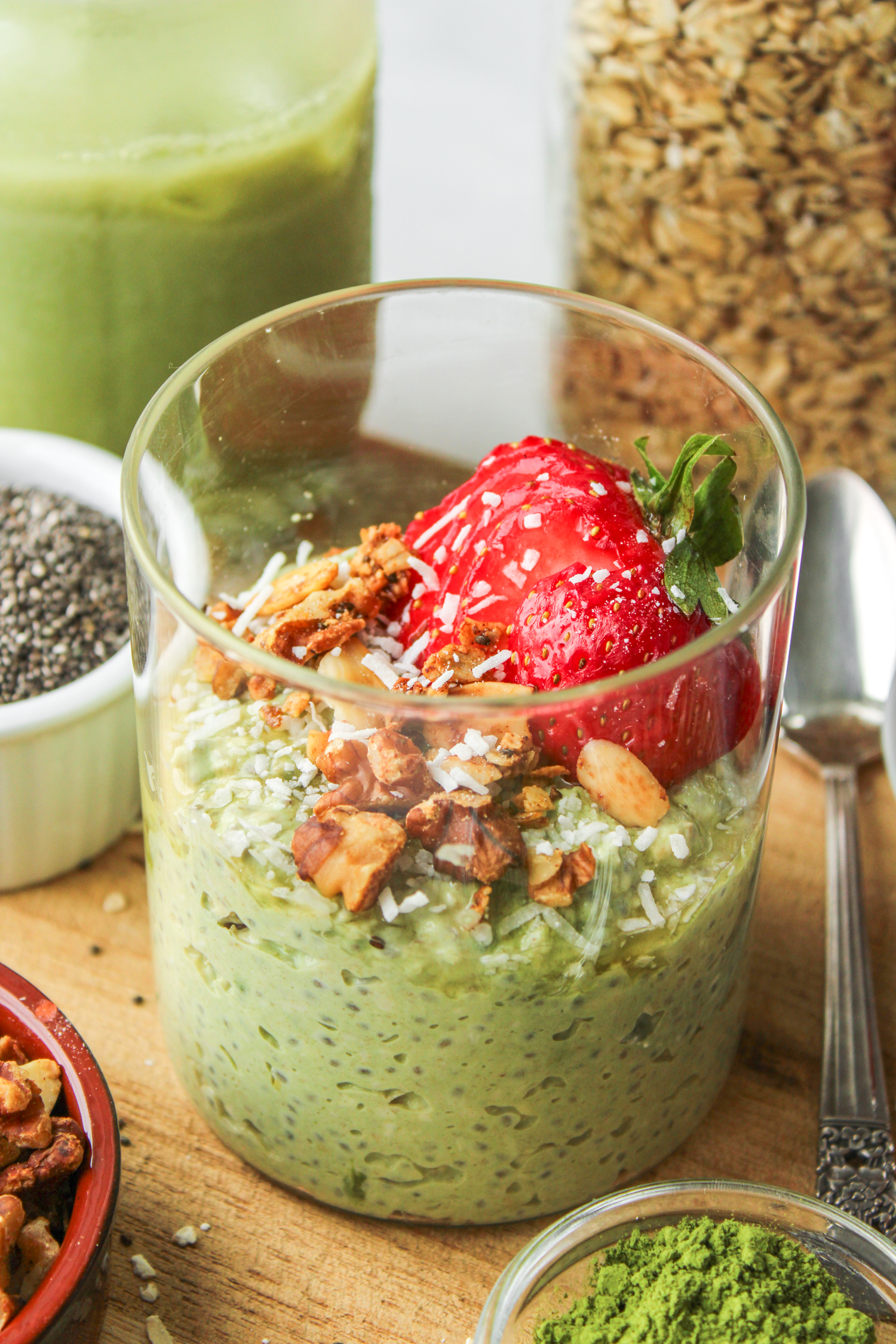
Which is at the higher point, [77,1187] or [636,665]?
[636,665]

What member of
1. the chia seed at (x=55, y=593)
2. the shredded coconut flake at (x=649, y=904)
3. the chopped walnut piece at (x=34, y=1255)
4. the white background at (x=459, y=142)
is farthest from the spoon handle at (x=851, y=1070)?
the white background at (x=459, y=142)

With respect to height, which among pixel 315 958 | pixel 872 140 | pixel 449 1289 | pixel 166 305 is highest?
pixel 872 140

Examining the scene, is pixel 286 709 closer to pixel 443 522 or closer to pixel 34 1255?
pixel 443 522

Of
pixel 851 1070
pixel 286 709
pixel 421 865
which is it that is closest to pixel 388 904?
pixel 421 865

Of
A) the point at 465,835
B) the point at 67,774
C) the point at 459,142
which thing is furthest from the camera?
the point at 459,142

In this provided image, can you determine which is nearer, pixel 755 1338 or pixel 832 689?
pixel 755 1338

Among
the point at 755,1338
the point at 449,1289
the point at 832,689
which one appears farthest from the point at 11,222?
the point at 755,1338

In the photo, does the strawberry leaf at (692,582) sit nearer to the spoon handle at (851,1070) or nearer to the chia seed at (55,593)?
the spoon handle at (851,1070)

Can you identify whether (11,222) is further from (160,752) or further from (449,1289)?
(449,1289)
